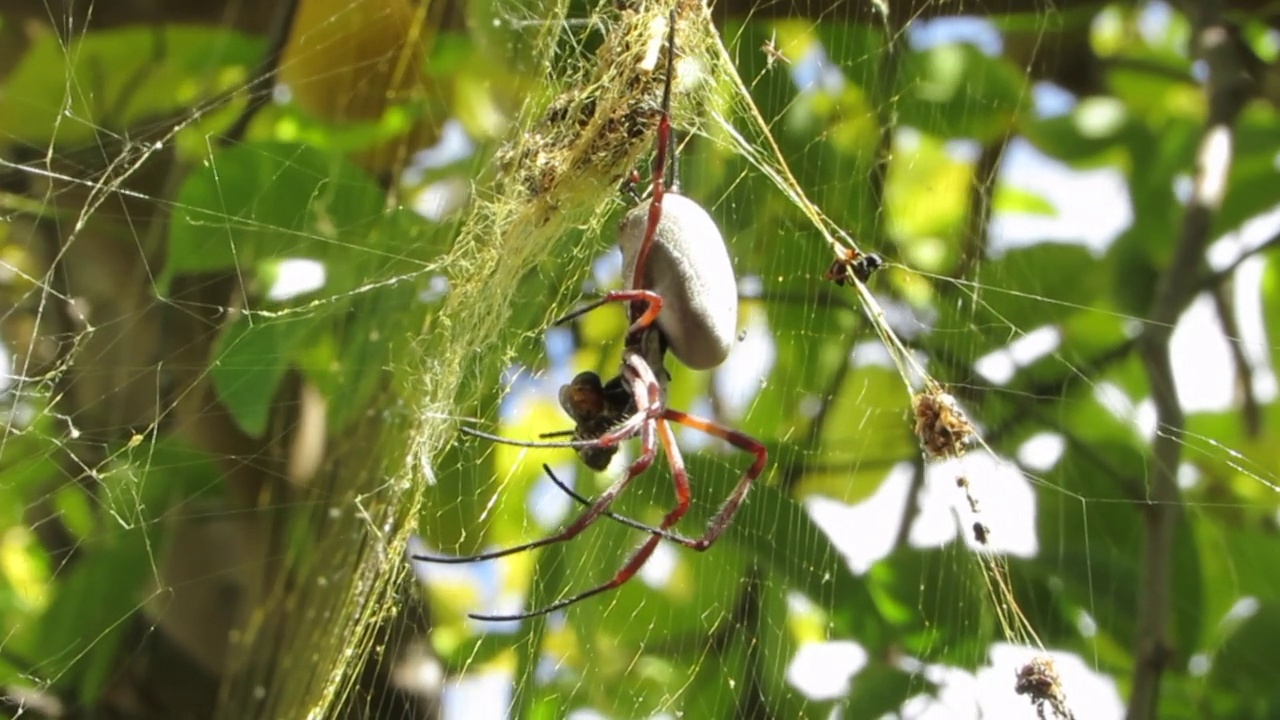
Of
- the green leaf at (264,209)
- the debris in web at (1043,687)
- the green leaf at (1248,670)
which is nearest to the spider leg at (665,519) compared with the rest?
the debris in web at (1043,687)

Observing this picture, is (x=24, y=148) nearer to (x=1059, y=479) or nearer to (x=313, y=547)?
(x=313, y=547)

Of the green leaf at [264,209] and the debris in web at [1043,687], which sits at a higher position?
the green leaf at [264,209]

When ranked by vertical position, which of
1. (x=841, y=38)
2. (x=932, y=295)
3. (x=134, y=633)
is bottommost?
(x=134, y=633)

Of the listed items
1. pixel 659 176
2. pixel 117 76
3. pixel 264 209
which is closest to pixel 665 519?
pixel 659 176

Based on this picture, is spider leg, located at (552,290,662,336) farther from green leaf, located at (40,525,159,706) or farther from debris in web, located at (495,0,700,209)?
green leaf, located at (40,525,159,706)

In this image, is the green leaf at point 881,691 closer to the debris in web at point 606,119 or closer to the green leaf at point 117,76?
the debris in web at point 606,119

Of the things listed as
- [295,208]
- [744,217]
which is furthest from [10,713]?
[744,217]

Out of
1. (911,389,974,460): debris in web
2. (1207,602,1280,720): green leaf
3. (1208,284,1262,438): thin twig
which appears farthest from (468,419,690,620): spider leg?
(1208,284,1262,438): thin twig

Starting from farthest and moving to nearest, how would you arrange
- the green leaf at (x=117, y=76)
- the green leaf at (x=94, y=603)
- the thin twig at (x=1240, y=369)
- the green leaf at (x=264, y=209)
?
the thin twig at (x=1240, y=369) < the green leaf at (x=117, y=76) < the green leaf at (x=94, y=603) < the green leaf at (x=264, y=209)
